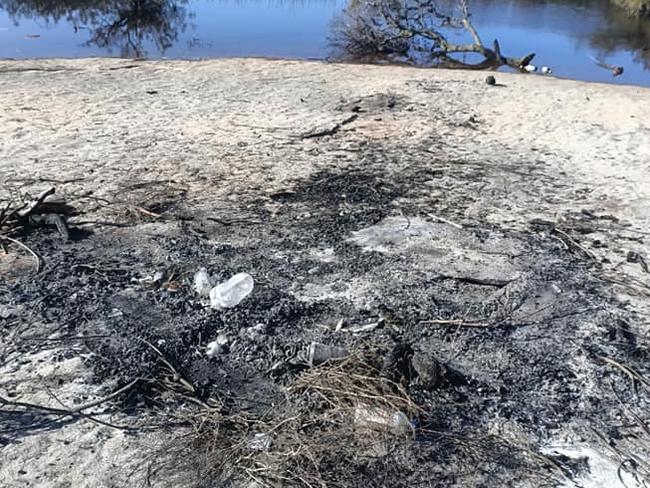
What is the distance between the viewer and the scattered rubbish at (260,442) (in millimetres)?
3171

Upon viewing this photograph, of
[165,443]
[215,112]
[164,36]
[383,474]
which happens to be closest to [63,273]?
[165,443]

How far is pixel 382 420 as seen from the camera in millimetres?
3297

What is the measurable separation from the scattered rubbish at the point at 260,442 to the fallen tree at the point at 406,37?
13.9m

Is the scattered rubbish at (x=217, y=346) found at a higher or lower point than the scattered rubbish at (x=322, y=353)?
lower

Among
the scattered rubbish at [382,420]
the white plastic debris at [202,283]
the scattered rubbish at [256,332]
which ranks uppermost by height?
the white plastic debris at [202,283]

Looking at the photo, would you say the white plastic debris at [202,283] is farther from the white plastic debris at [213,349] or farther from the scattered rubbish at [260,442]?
the scattered rubbish at [260,442]

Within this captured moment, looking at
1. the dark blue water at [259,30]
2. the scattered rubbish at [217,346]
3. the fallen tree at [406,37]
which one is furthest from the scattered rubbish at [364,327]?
the fallen tree at [406,37]

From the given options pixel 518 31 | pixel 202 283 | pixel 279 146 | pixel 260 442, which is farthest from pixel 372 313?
pixel 518 31

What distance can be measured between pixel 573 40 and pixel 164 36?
1063cm

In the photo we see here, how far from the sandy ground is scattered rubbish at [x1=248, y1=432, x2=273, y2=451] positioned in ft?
1.64

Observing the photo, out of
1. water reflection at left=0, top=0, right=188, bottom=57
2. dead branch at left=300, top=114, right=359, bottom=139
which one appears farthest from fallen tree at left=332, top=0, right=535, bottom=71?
dead branch at left=300, top=114, right=359, bottom=139

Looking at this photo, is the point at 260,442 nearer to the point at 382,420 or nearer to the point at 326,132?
the point at 382,420

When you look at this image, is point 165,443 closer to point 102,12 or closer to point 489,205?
point 489,205

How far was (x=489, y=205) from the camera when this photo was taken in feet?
Result: 20.1
